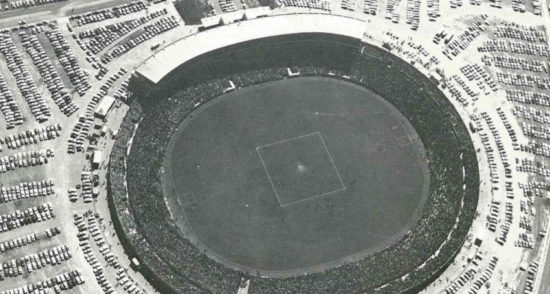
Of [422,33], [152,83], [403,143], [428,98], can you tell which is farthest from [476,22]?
[152,83]

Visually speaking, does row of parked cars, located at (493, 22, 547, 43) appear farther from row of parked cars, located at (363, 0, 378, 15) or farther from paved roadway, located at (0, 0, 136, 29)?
paved roadway, located at (0, 0, 136, 29)

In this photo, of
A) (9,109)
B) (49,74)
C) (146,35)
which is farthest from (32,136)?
(146,35)

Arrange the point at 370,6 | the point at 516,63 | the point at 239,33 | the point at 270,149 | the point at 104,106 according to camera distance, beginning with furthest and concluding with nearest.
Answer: the point at 370,6 → the point at 516,63 → the point at 239,33 → the point at 270,149 → the point at 104,106

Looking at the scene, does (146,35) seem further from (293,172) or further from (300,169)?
(300,169)

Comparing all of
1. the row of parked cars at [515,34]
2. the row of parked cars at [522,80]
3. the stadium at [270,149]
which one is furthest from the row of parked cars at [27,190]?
the row of parked cars at [515,34]

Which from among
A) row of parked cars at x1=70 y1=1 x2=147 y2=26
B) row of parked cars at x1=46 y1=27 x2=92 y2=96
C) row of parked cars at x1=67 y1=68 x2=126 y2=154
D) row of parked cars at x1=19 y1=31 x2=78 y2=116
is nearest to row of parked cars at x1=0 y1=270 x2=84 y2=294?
row of parked cars at x1=67 y1=68 x2=126 y2=154
